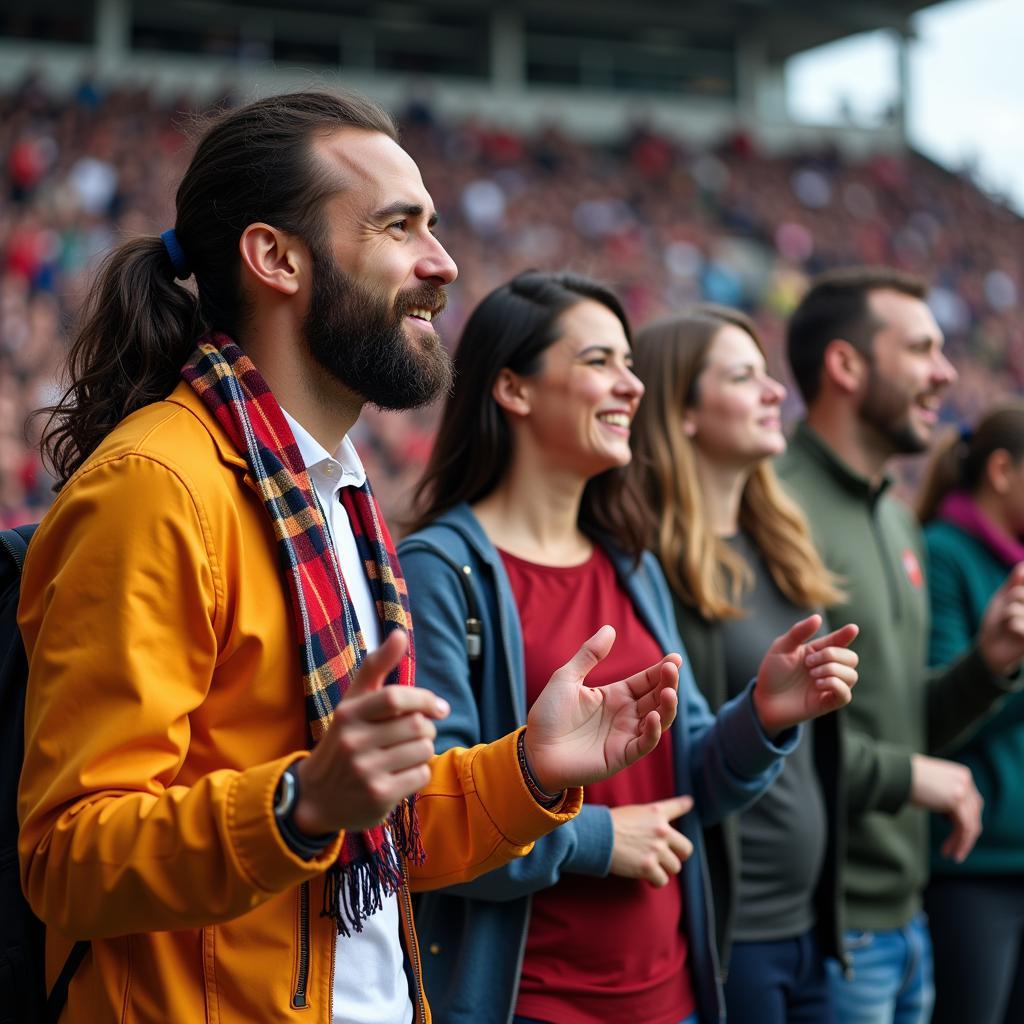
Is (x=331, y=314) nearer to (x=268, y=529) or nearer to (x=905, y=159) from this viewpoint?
(x=268, y=529)

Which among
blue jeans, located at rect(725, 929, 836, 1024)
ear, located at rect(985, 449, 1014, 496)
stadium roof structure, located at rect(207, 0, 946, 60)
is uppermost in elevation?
stadium roof structure, located at rect(207, 0, 946, 60)

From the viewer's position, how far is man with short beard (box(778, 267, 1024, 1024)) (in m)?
3.10

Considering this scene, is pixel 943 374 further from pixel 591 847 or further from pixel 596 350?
pixel 591 847

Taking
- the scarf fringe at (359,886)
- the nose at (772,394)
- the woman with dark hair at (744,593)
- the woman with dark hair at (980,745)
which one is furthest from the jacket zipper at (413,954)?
the woman with dark hair at (980,745)

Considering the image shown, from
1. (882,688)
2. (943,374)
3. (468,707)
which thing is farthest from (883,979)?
(943,374)

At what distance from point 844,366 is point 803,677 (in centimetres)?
170

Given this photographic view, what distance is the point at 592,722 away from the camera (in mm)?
1855

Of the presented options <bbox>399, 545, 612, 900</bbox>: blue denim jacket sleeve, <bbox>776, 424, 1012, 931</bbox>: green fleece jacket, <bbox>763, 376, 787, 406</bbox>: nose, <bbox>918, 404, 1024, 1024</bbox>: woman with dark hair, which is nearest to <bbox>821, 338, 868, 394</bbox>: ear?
<bbox>776, 424, 1012, 931</bbox>: green fleece jacket

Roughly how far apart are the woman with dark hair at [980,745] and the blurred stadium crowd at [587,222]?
5.06 m

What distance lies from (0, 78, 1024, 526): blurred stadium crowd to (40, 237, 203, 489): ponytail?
5.40 m

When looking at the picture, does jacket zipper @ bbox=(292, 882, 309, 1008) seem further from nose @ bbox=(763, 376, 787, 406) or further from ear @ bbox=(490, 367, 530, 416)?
nose @ bbox=(763, 376, 787, 406)

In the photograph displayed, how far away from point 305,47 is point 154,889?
23.5 m

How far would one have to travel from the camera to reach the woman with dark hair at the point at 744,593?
2.75 meters

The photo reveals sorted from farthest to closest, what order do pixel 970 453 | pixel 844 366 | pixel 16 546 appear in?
pixel 970 453 → pixel 844 366 → pixel 16 546
